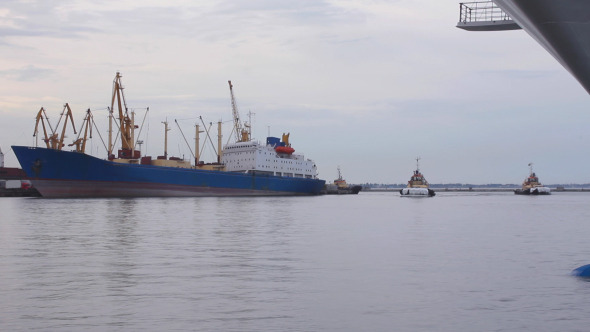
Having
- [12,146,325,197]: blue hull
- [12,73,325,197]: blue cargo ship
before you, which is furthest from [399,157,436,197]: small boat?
[12,146,325,197]: blue hull

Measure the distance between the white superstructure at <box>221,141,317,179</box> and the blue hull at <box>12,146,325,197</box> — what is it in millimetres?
5458

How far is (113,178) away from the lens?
79.6 metres

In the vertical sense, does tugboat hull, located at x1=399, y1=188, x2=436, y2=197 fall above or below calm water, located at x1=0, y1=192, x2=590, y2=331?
above

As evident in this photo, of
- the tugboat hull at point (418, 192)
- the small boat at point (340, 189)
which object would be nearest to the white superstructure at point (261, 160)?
the tugboat hull at point (418, 192)

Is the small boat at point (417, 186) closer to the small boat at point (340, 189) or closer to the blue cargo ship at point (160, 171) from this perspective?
the blue cargo ship at point (160, 171)

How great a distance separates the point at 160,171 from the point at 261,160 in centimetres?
2447

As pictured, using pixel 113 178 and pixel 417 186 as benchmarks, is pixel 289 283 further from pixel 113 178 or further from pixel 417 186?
pixel 417 186

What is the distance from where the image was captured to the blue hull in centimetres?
7481

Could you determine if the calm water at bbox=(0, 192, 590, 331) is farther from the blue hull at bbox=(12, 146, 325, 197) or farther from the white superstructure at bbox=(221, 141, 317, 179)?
the white superstructure at bbox=(221, 141, 317, 179)

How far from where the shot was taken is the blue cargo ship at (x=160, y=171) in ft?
247

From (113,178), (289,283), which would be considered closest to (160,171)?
(113,178)

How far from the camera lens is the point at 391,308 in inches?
442

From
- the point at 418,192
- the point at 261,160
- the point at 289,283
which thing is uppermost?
the point at 261,160

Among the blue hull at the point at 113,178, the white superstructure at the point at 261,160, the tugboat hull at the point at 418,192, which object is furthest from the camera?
the tugboat hull at the point at 418,192
